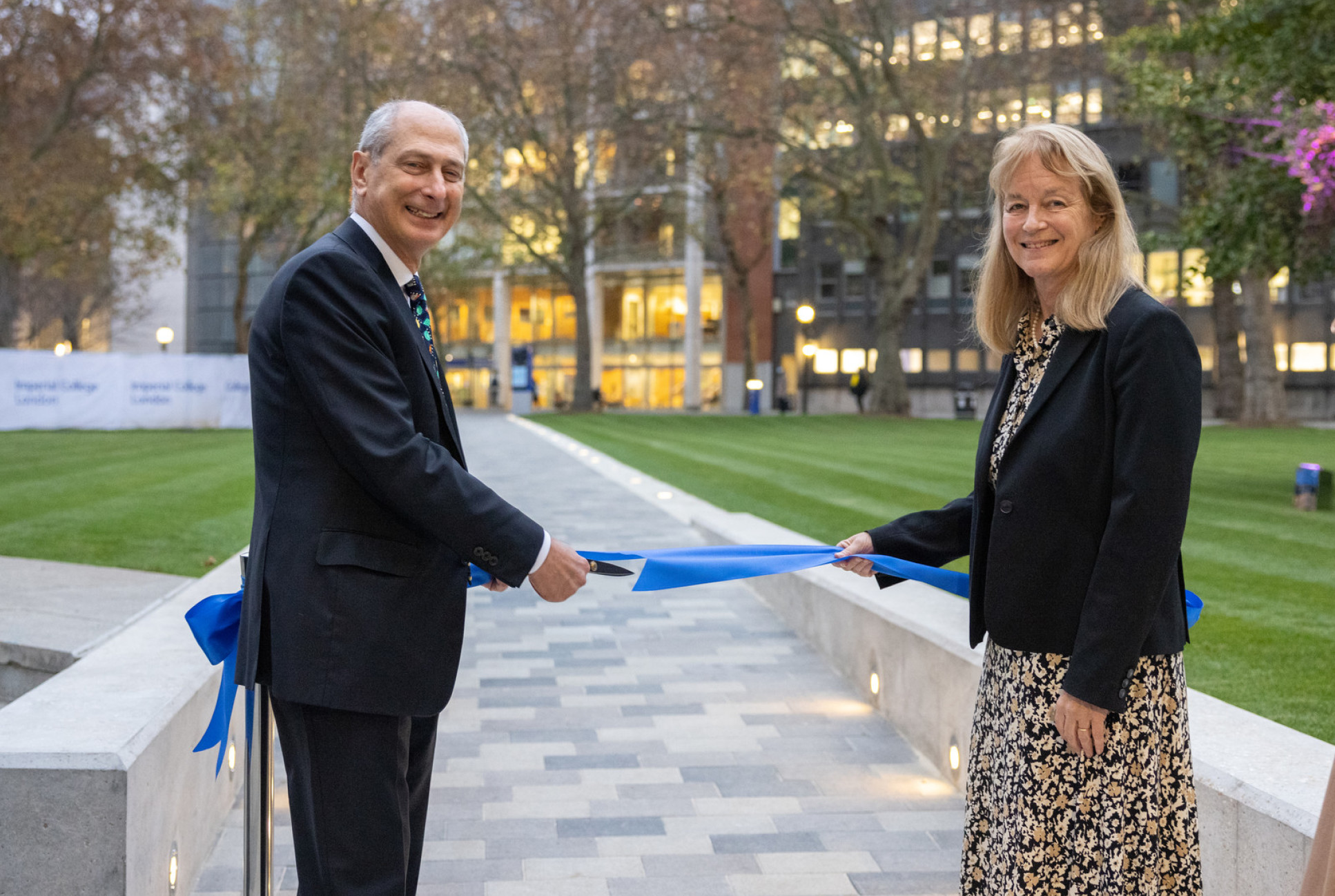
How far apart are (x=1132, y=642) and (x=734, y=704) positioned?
169 inches

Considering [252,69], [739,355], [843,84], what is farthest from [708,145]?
[739,355]

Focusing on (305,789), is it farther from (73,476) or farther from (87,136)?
(87,136)

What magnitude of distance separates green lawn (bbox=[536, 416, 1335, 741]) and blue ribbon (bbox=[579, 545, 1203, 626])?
2.10 metres

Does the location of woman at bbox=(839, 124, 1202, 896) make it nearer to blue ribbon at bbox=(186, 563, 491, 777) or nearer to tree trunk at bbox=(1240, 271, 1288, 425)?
blue ribbon at bbox=(186, 563, 491, 777)

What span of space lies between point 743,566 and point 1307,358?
55.4 metres

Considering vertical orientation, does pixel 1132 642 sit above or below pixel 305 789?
above

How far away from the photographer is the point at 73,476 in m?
16.3

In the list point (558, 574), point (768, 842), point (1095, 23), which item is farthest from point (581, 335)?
point (558, 574)

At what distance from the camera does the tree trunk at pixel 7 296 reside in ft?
112

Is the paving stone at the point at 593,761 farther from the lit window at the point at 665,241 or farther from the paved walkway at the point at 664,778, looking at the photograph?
the lit window at the point at 665,241

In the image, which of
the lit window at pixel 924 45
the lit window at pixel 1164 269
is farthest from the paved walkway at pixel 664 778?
the lit window at pixel 1164 269

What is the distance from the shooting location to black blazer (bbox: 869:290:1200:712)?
8.09 ft

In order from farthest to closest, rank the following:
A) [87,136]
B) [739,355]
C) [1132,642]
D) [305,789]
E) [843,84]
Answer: [739,355] → [843,84] → [87,136] → [305,789] → [1132,642]

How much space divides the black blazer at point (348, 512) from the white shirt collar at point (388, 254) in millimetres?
126
